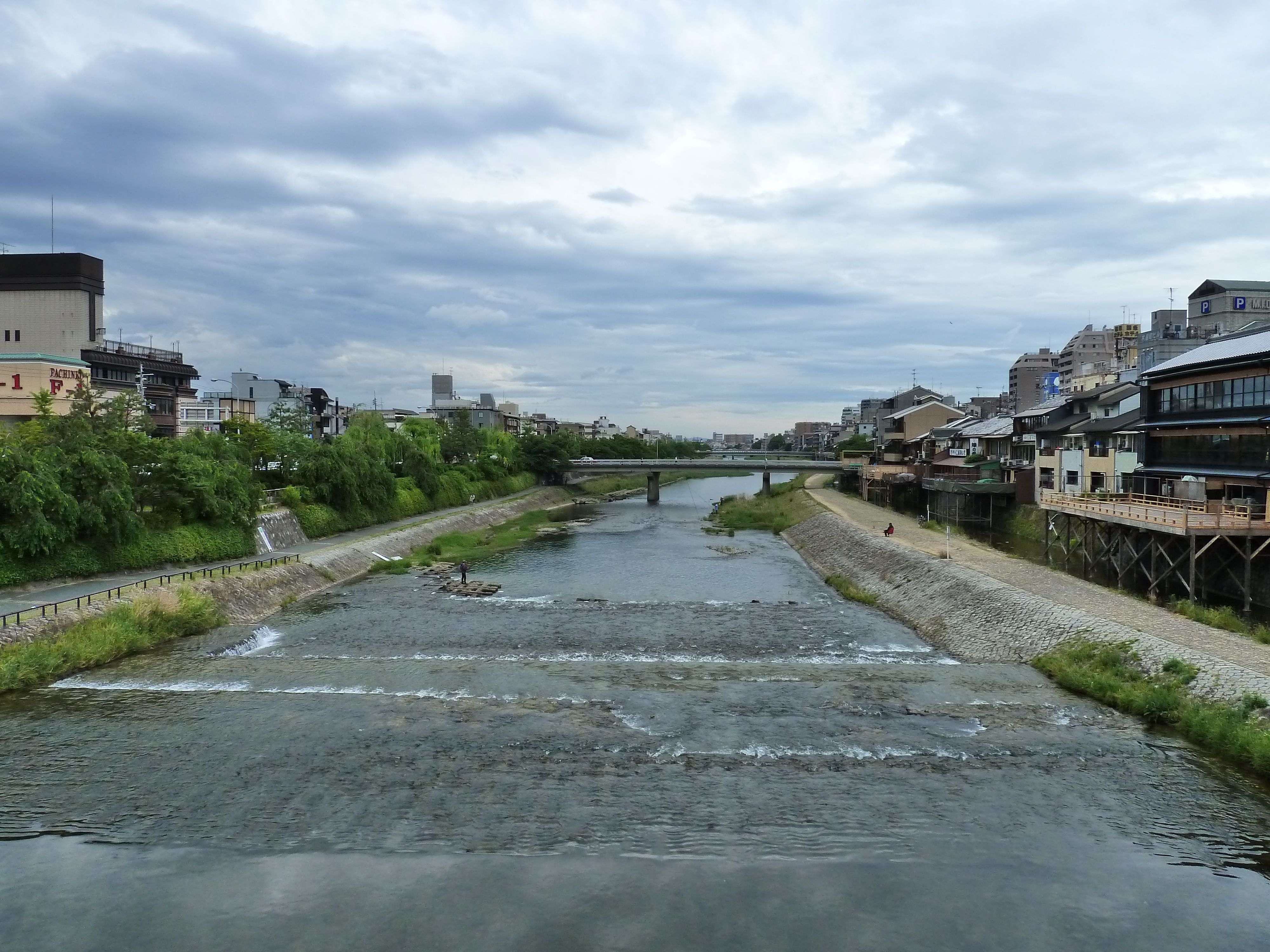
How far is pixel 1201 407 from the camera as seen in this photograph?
34531 millimetres

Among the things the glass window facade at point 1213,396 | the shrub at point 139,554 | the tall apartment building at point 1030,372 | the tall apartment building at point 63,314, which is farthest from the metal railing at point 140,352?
the tall apartment building at point 1030,372

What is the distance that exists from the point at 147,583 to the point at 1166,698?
31103mm

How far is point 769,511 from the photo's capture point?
7444cm

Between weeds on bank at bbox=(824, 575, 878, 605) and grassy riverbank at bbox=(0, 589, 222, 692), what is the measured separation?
2447cm

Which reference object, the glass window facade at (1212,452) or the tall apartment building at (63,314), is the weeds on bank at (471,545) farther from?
the glass window facade at (1212,452)

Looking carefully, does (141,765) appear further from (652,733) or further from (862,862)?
(862,862)

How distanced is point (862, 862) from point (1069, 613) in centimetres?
1502

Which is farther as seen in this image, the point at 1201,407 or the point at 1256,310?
the point at 1256,310

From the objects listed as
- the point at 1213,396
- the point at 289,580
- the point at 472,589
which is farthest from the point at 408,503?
the point at 1213,396

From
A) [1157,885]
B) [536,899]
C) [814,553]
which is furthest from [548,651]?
[814,553]

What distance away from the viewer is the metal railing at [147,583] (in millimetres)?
23766

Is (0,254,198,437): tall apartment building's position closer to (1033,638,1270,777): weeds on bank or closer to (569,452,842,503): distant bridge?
(569,452,842,503): distant bridge

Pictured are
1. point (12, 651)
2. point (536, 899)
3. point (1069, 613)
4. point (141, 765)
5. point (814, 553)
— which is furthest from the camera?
point (814, 553)

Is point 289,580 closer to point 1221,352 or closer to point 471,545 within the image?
point 471,545
